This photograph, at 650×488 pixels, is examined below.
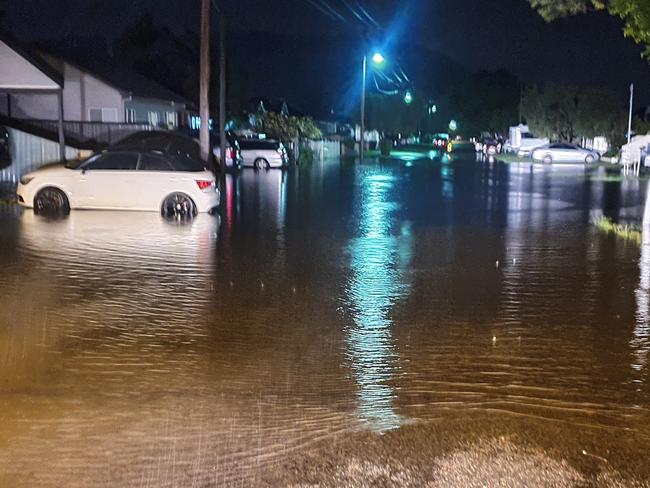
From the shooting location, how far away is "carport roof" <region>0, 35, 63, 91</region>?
30.0m

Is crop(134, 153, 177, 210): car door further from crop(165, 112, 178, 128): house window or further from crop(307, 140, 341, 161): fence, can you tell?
crop(307, 140, 341, 161): fence

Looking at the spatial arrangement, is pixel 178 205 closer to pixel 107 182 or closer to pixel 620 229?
pixel 107 182

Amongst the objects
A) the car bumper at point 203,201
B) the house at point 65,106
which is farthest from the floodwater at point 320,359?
the house at point 65,106

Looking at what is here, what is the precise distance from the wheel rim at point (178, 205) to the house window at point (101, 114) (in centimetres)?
2123

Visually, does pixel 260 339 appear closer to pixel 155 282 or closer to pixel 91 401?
pixel 91 401

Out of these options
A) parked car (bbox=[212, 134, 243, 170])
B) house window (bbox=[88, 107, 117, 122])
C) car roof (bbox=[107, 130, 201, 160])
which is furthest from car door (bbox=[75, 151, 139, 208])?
house window (bbox=[88, 107, 117, 122])

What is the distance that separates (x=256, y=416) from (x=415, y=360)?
2129 mm

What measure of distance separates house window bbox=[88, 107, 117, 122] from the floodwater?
2375 centimetres

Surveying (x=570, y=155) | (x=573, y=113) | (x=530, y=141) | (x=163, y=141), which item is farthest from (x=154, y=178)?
(x=530, y=141)

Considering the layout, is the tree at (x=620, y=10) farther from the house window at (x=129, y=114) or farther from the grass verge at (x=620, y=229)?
the house window at (x=129, y=114)

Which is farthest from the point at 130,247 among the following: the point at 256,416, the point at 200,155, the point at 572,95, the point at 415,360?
the point at 572,95

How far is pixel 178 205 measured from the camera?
19.7 meters

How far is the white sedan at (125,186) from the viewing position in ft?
64.5

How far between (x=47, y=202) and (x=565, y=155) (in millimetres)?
44323
